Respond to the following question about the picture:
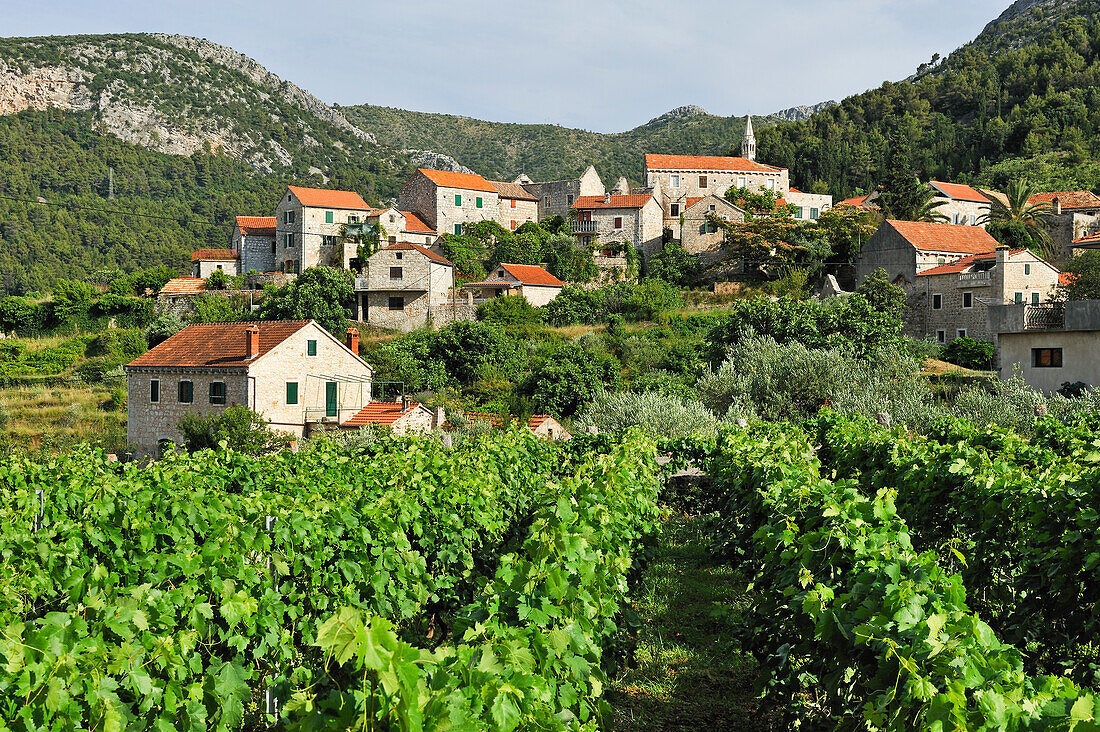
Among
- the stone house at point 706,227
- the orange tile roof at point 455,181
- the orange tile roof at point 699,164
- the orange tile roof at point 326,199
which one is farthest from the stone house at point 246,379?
the orange tile roof at point 699,164

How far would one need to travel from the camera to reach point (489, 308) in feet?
165

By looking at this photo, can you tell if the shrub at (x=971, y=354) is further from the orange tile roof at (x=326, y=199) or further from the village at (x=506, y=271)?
the orange tile roof at (x=326, y=199)

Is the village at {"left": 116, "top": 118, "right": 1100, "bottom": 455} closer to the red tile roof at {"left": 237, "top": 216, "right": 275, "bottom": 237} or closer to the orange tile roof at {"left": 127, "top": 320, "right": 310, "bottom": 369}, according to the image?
the orange tile roof at {"left": 127, "top": 320, "right": 310, "bottom": 369}

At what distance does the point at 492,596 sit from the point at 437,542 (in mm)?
3667

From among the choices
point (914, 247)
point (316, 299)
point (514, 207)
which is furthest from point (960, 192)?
point (316, 299)

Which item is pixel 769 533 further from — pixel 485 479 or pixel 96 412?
pixel 96 412

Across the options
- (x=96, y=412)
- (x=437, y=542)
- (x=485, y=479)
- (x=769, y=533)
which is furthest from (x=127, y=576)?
(x=96, y=412)

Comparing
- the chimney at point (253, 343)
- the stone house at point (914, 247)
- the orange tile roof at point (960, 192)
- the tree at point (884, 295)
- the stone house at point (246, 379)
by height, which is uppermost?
the orange tile roof at point (960, 192)

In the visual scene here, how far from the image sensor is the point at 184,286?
5709 centimetres

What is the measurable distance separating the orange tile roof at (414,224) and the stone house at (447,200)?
0.63 meters

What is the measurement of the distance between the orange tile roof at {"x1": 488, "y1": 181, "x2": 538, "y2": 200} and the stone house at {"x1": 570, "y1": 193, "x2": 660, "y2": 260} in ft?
22.8

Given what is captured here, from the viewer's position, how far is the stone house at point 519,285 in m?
52.5

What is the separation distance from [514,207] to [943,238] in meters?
33.4

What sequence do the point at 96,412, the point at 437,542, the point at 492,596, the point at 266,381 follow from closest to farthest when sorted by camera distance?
the point at 492,596 → the point at 437,542 → the point at 266,381 → the point at 96,412
